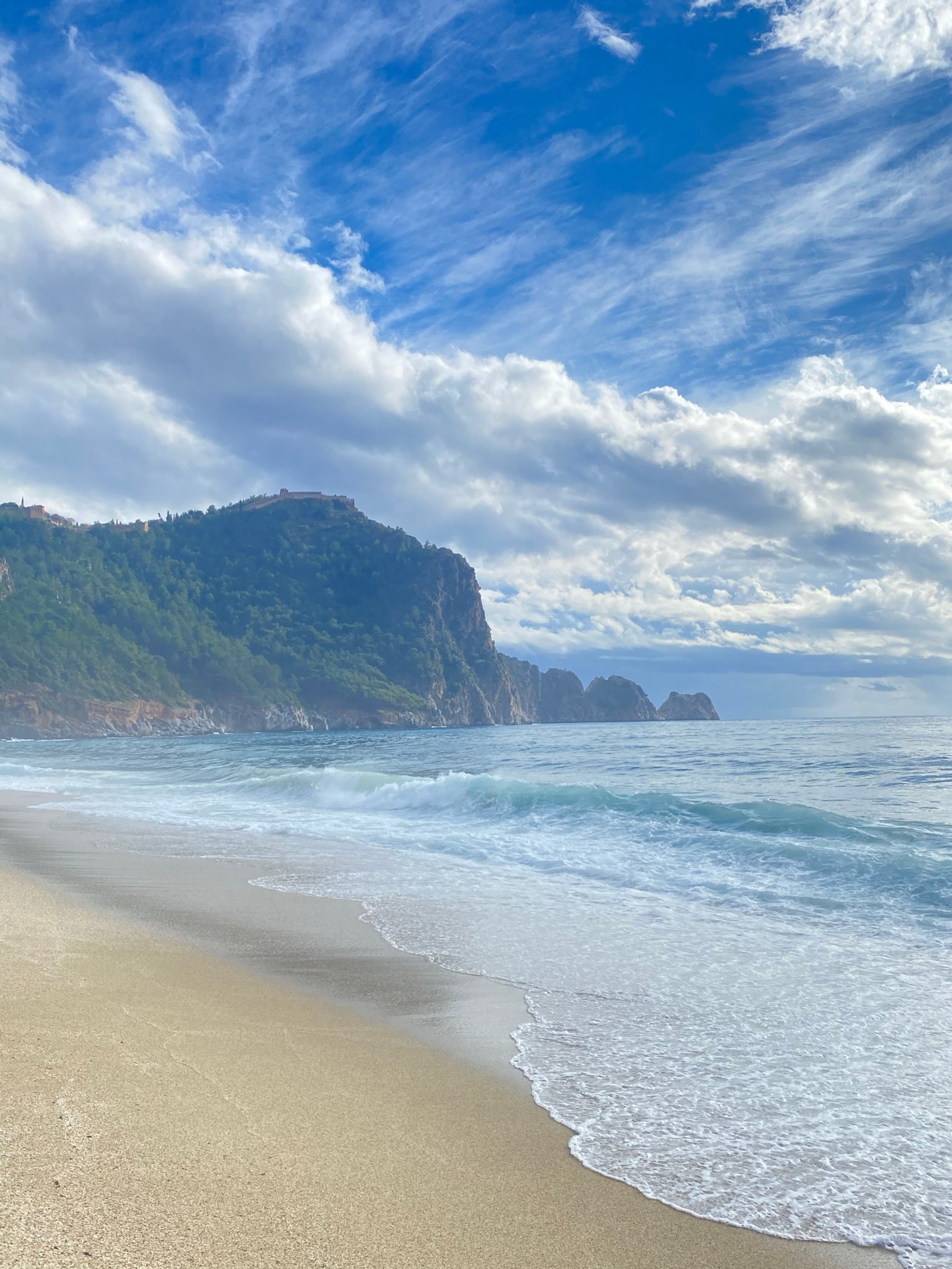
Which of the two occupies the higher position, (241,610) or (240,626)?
(241,610)

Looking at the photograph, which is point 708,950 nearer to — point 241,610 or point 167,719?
point 167,719

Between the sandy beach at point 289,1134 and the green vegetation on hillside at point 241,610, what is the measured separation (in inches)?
4531

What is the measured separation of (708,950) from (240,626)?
448 feet

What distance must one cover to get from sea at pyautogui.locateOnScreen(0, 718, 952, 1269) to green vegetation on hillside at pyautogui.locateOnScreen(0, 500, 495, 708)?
349ft

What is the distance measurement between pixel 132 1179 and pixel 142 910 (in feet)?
18.4

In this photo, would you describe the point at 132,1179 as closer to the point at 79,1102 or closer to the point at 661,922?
the point at 79,1102

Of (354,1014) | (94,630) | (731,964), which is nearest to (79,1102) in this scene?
(354,1014)

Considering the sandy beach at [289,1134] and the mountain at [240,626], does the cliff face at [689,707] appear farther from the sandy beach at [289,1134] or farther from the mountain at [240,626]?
the sandy beach at [289,1134]

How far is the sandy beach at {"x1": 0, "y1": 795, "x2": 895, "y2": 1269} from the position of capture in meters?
2.48

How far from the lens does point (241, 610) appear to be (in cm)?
13700

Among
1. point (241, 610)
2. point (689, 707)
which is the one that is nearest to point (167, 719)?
Answer: point (241, 610)

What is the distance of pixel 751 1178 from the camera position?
10.4 ft

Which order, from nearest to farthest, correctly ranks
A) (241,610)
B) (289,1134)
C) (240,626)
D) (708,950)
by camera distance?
(289,1134), (708,950), (240,626), (241,610)

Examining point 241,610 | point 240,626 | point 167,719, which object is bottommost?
point 167,719
